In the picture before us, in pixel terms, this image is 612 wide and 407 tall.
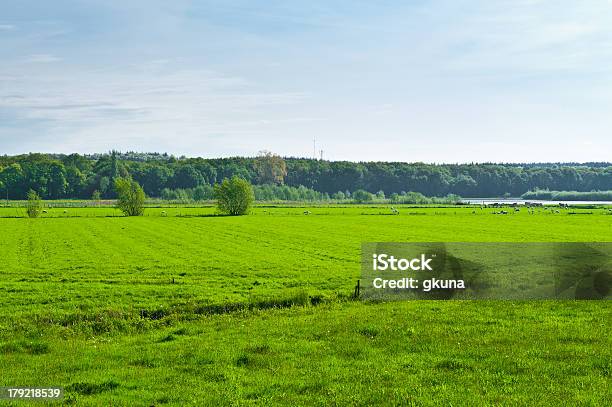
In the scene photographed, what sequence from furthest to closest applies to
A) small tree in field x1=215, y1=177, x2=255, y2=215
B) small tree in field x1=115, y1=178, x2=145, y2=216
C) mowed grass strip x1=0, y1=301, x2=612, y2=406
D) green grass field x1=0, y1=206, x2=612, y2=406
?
small tree in field x1=215, y1=177, x2=255, y2=215 → small tree in field x1=115, y1=178, x2=145, y2=216 → green grass field x1=0, y1=206, x2=612, y2=406 → mowed grass strip x1=0, y1=301, x2=612, y2=406

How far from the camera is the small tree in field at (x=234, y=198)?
469ft

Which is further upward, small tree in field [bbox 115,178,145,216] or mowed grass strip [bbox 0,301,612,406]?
small tree in field [bbox 115,178,145,216]

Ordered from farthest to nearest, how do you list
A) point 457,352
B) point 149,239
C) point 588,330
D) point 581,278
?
point 149,239, point 581,278, point 588,330, point 457,352

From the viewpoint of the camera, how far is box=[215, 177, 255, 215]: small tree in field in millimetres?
142875

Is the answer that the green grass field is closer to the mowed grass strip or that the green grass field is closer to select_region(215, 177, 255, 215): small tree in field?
the mowed grass strip

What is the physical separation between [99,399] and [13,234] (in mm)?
72804

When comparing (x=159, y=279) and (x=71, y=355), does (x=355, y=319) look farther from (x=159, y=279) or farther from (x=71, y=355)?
(x=159, y=279)

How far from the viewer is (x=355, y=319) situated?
2184 cm

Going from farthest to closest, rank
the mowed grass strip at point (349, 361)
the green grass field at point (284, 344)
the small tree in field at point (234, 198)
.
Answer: the small tree in field at point (234, 198) → the green grass field at point (284, 344) → the mowed grass strip at point (349, 361)

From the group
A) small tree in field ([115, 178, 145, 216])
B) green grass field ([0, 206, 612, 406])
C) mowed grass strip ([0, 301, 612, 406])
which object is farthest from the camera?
small tree in field ([115, 178, 145, 216])

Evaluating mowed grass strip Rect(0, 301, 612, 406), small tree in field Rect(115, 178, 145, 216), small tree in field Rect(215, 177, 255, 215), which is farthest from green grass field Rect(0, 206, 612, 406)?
small tree in field Rect(215, 177, 255, 215)

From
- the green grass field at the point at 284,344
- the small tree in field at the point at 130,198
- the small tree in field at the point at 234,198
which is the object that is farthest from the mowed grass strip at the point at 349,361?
the small tree in field at the point at 130,198

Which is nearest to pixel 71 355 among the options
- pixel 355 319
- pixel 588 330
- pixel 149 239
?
pixel 355 319

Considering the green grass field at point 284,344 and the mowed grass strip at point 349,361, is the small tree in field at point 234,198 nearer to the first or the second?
the green grass field at point 284,344
